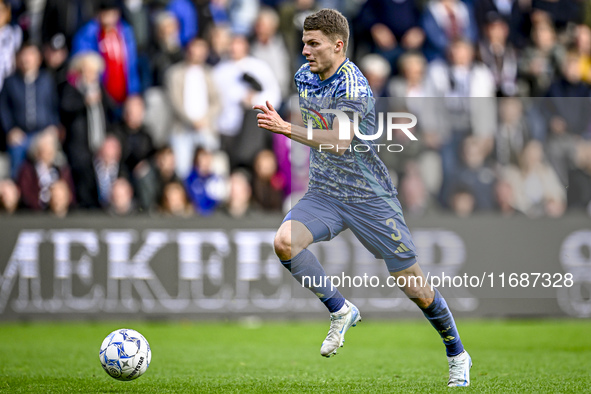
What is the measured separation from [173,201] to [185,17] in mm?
3171

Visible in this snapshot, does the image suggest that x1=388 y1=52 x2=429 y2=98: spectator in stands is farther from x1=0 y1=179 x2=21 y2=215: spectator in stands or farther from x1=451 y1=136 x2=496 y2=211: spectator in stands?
x1=0 y1=179 x2=21 y2=215: spectator in stands

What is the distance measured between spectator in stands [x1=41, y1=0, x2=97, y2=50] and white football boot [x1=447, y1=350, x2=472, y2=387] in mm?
8717

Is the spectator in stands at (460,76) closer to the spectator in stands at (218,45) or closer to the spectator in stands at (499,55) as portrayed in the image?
the spectator in stands at (499,55)

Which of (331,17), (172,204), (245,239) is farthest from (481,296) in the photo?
(331,17)

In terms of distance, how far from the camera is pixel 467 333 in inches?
446

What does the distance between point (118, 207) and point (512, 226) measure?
223 inches

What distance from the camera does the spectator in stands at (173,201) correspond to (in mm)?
12469

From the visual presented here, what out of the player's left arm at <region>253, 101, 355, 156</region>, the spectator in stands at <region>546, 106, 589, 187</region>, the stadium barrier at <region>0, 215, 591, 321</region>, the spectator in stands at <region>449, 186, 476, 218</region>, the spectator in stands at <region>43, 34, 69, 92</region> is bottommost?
the stadium barrier at <region>0, 215, 591, 321</region>

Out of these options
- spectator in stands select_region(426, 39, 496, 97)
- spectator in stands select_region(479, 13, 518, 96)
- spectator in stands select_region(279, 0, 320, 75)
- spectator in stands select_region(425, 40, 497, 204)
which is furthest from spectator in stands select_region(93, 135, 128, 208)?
spectator in stands select_region(479, 13, 518, 96)

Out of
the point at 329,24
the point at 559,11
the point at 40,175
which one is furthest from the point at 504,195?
the point at 329,24

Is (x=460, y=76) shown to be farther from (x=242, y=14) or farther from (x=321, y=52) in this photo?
(x=321, y=52)

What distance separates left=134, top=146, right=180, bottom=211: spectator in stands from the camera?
12516 millimetres

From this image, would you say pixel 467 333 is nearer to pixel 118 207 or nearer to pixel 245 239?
pixel 245 239

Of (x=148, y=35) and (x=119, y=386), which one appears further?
(x=148, y=35)
